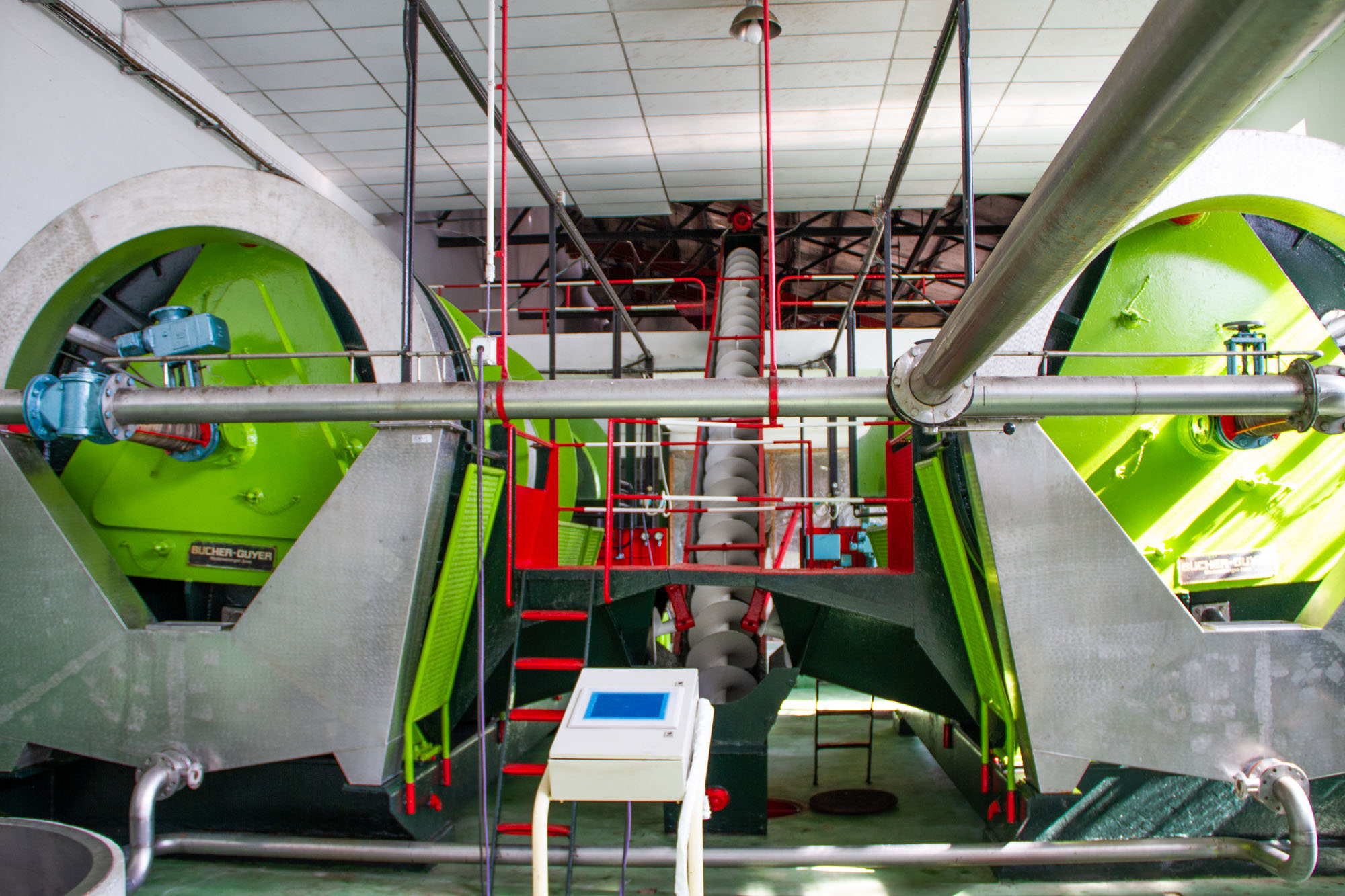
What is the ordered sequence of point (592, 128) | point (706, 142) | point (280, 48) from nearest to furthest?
point (280, 48)
point (592, 128)
point (706, 142)

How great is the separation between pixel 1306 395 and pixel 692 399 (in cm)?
201

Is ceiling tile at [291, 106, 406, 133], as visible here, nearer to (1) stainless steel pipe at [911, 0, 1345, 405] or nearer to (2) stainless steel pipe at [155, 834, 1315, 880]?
(2) stainless steel pipe at [155, 834, 1315, 880]

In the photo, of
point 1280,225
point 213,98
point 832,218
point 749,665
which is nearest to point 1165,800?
point 749,665

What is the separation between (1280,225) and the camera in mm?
3490

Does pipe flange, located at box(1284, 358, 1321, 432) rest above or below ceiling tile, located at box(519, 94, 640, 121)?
below

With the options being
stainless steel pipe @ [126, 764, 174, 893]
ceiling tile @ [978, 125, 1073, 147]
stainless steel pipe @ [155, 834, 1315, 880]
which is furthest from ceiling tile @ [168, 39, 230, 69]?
ceiling tile @ [978, 125, 1073, 147]

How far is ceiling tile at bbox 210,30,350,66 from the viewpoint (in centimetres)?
566

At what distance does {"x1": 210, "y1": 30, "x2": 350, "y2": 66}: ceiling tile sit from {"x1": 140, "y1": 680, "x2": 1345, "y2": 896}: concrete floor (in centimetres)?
524

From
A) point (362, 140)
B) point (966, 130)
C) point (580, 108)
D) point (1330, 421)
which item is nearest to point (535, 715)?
point (966, 130)

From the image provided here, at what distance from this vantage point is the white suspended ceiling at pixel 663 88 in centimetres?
541

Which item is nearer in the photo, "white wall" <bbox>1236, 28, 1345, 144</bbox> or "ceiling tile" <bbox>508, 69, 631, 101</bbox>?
"white wall" <bbox>1236, 28, 1345, 144</bbox>

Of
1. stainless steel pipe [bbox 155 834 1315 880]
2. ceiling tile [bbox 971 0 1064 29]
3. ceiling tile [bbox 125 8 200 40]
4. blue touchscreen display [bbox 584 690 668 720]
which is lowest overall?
stainless steel pipe [bbox 155 834 1315 880]

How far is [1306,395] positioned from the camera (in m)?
2.58

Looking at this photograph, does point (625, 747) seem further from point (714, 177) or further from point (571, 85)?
point (714, 177)
